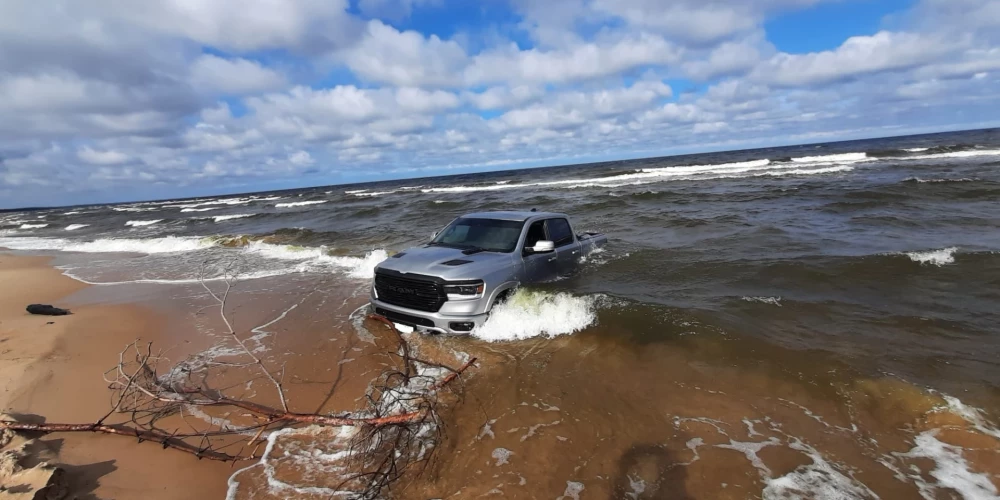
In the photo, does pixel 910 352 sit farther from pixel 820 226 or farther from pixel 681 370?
pixel 820 226

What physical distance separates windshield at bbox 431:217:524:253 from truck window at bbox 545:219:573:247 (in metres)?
0.83

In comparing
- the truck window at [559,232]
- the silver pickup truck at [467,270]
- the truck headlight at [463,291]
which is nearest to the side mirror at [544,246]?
the silver pickup truck at [467,270]

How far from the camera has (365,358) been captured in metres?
5.68

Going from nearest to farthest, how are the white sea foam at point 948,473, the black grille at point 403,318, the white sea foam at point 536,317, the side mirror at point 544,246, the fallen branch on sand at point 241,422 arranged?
the white sea foam at point 948,473 → the fallen branch on sand at point 241,422 → the black grille at point 403,318 → the white sea foam at point 536,317 → the side mirror at point 544,246

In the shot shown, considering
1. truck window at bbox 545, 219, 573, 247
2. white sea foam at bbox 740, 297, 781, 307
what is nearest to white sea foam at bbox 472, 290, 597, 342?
truck window at bbox 545, 219, 573, 247

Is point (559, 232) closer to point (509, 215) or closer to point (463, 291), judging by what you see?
point (509, 215)

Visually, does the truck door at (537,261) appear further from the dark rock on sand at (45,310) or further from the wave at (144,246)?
the wave at (144,246)

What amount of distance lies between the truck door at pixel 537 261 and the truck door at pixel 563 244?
13 centimetres

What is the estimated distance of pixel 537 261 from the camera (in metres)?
7.00

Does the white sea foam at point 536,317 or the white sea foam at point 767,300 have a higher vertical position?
the white sea foam at point 536,317

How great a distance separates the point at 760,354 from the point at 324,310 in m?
6.66

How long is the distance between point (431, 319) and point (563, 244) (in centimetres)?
317

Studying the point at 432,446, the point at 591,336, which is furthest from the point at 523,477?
the point at 591,336

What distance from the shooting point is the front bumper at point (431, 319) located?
567cm
